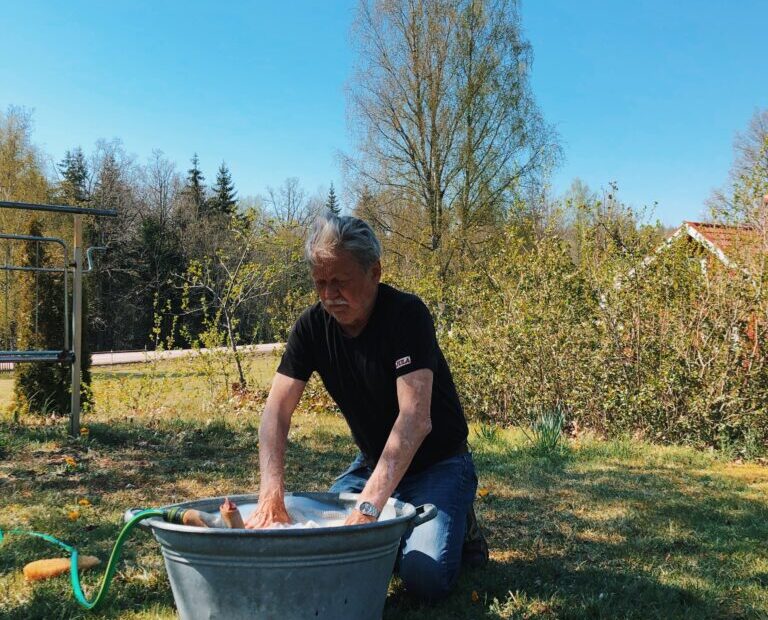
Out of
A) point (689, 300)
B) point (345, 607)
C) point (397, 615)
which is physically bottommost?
point (397, 615)

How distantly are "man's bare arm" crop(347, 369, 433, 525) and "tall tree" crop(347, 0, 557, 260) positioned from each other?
15596 millimetres

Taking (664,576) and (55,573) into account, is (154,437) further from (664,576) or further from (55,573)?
(664,576)

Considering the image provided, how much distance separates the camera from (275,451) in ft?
7.61

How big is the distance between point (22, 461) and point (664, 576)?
12.0 feet

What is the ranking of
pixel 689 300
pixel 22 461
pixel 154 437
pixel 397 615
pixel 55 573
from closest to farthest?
1. pixel 397 615
2. pixel 55 573
3. pixel 22 461
4. pixel 154 437
5. pixel 689 300

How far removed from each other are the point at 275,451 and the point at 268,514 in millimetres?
261

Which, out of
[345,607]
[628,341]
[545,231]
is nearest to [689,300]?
[628,341]

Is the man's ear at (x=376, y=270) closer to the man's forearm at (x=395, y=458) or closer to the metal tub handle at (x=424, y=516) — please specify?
the man's forearm at (x=395, y=458)

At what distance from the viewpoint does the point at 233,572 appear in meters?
1.53

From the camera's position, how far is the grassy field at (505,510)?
228 cm

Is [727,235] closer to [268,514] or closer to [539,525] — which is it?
[539,525]

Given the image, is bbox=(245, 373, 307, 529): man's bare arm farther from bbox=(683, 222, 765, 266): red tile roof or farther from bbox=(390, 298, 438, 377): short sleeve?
bbox=(683, 222, 765, 266): red tile roof

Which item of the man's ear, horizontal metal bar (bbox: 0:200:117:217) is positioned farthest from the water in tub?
horizontal metal bar (bbox: 0:200:117:217)

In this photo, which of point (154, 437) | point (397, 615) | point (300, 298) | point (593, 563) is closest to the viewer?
point (397, 615)
